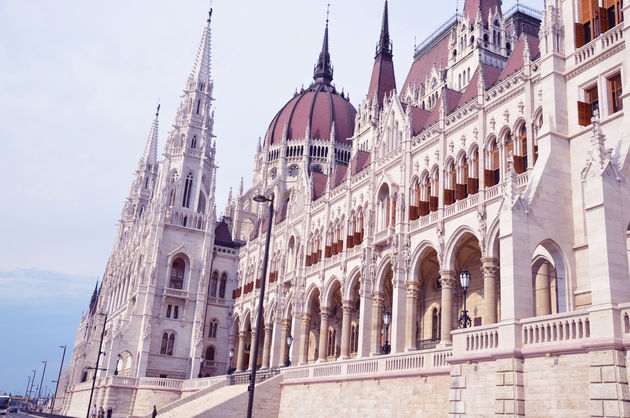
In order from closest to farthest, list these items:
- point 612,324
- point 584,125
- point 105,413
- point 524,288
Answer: point 612,324, point 524,288, point 584,125, point 105,413

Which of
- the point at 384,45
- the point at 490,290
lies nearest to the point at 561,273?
the point at 490,290

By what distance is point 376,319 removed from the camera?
1366 inches

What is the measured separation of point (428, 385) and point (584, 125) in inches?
420

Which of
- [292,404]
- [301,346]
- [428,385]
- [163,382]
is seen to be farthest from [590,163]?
[163,382]

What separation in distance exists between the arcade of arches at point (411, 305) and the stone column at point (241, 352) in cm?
588

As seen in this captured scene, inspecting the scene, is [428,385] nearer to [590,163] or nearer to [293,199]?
[590,163]

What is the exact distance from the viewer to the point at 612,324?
548 inches

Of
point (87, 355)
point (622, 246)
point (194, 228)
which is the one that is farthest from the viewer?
point (87, 355)

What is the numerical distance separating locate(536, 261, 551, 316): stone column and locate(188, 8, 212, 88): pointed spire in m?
45.5

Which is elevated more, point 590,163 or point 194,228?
point 194,228

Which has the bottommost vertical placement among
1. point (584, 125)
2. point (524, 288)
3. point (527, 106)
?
point (524, 288)

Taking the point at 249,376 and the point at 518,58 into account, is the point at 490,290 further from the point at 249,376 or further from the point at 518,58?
the point at 249,376

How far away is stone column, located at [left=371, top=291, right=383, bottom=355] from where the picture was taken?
1332 inches

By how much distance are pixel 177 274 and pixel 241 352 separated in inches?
372
